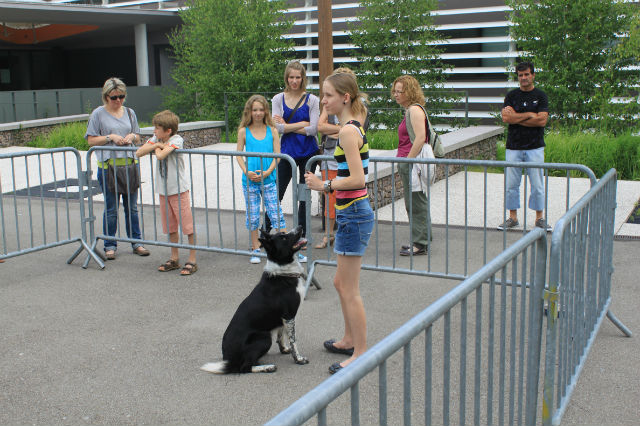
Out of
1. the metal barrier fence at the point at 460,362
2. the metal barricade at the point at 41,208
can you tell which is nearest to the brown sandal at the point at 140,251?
the metal barricade at the point at 41,208

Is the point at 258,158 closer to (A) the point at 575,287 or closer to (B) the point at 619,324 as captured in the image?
(B) the point at 619,324

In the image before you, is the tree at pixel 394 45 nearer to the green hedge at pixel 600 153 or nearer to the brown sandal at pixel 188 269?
the green hedge at pixel 600 153

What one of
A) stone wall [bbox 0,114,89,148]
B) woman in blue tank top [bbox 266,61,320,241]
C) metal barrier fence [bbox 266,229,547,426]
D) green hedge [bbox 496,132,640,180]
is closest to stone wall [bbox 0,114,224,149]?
stone wall [bbox 0,114,89,148]

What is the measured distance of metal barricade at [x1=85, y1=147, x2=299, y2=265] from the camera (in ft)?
23.7

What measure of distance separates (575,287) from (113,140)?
17.3 feet

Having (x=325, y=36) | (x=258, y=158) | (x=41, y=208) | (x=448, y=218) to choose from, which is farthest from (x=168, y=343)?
(x=325, y=36)

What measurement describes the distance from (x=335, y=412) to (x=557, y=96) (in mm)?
12842

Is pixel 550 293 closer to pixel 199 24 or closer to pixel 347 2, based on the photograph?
pixel 199 24

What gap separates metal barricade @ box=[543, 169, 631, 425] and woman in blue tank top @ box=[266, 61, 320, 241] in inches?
139

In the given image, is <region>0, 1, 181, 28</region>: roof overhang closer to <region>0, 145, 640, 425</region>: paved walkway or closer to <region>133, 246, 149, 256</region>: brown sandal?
<region>133, 246, 149, 256</region>: brown sandal

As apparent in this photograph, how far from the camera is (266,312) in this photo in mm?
4699

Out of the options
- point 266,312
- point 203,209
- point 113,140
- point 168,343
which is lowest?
point 168,343

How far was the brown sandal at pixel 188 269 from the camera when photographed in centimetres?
718

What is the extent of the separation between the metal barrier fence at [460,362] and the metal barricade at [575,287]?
9cm
